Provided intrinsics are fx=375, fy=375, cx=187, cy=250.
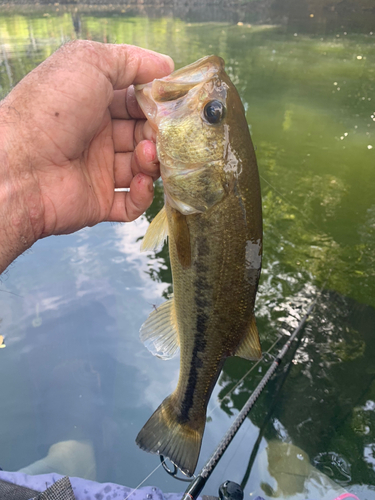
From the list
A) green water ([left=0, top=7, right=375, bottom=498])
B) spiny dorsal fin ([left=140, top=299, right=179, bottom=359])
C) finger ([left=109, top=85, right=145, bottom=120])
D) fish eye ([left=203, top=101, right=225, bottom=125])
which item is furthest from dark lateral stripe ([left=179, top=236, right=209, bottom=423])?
green water ([left=0, top=7, right=375, bottom=498])

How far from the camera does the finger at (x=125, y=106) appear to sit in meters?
2.18

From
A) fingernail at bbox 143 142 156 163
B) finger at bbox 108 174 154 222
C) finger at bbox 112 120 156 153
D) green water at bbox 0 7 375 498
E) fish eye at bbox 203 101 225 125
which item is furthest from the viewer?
green water at bbox 0 7 375 498

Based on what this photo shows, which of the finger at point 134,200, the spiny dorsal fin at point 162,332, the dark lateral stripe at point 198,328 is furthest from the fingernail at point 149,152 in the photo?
the spiny dorsal fin at point 162,332

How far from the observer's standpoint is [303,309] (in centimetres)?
448

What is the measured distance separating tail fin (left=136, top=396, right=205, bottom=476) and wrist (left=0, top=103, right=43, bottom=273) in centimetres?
111

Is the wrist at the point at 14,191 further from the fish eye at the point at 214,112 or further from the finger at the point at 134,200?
the fish eye at the point at 214,112

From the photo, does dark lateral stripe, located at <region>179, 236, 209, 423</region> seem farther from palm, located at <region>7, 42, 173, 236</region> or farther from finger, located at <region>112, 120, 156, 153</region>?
finger, located at <region>112, 120, 156, 153</region>

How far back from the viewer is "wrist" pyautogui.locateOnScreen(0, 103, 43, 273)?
1.80m

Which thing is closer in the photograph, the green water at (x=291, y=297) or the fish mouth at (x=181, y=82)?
the fish mouth at (x=181, y=82)

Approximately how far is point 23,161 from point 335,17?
106 feet

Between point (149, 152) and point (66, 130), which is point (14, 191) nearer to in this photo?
point (66, 130)

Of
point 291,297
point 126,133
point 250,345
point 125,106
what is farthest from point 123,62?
point 291,297

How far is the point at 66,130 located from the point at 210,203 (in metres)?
0.85

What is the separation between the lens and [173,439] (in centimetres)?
191
